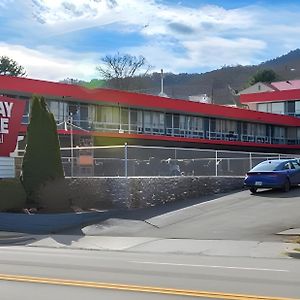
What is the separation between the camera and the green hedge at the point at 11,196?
74.2ft

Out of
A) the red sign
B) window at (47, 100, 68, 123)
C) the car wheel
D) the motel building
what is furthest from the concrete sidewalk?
window at (47, 100, 68, 123)

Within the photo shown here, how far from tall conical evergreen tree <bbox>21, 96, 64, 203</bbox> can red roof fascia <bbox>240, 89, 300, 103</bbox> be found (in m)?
51.8

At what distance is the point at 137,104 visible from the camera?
51.5 m

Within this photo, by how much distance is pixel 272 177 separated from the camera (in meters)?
25.2

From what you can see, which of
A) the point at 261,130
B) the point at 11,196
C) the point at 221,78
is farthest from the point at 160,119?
the point at 221,78

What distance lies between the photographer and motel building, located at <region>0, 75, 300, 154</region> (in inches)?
1725

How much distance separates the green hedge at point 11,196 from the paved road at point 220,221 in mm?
3784

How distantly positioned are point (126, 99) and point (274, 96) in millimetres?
28525

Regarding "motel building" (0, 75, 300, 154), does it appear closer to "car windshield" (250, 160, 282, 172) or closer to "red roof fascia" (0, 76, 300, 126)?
"red roof fascia" (0, 76, 300, 126)

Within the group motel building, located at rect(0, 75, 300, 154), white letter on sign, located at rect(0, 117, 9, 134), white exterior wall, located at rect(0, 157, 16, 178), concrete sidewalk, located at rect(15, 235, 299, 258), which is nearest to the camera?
concrete sidewalk, located at rect(15, 235, 299, 258)

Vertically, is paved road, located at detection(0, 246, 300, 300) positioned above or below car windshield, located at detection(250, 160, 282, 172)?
below

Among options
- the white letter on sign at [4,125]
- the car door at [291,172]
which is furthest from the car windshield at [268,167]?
the white letter on sign at [4,125]

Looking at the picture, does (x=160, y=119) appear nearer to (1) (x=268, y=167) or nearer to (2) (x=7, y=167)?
(1) (x=268, y=167)

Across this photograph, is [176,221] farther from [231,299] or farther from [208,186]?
[231,299]
